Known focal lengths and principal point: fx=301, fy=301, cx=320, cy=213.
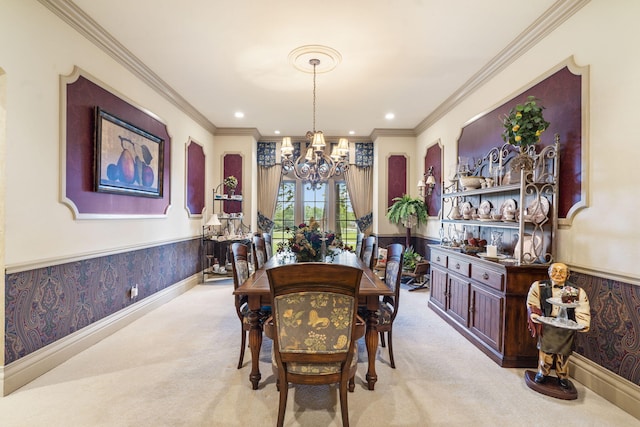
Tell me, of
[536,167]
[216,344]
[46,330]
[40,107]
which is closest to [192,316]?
[216,344]

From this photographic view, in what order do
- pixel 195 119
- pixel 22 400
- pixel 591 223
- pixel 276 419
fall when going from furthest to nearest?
pixel 195 119 → pixel 591 223 → pixel 22 400 → pixel 276 419

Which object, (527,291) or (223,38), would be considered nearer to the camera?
(527,291)

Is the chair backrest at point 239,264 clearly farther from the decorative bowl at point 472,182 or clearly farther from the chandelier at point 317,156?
the decorative bowl at point 472,182

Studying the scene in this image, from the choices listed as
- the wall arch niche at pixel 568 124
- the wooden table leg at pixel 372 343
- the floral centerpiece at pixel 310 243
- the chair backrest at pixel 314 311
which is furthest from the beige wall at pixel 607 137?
the floral centerpiece at pixel 310 243

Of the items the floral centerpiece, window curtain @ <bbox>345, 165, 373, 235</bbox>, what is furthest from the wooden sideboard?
window curtain @ <bbox>345, 165, 373, 235</bbox>

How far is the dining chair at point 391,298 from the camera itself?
244cm

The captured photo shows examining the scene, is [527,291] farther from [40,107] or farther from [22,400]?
[40,107]

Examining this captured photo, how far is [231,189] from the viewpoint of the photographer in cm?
612

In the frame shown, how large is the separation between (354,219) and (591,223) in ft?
15.6

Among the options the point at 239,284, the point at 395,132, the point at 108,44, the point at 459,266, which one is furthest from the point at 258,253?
the point at 395,132

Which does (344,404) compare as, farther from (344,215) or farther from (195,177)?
(344,215)

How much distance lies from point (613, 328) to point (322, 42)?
3363 millimetres

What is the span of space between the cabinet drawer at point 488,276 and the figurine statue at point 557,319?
328mm

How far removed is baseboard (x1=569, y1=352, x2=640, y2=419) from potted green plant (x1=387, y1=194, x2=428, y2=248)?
3.38m
